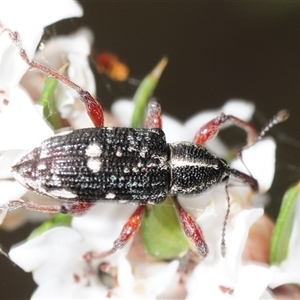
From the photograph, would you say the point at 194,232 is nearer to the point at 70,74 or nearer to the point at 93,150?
the point at 93,150

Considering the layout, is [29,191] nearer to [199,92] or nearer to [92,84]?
[92,84]

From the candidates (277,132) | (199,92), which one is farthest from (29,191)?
(199,92)

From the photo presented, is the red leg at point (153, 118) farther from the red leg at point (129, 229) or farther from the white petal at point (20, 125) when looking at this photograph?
the white petal at point (20, 125)

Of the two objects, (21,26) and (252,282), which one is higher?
(21,26)

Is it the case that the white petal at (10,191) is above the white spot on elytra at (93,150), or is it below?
below

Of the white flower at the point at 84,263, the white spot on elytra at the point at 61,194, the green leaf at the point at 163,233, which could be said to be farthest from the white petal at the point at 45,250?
the green leaf at the point at 163,233

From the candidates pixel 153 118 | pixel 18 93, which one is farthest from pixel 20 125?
pixel 153 118

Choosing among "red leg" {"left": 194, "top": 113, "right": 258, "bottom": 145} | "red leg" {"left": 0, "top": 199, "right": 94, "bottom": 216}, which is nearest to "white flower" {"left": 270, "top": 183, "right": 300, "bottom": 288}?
A: "red leg" {"left": 194, "top": 113, "right": 258, "bottom": 145}
